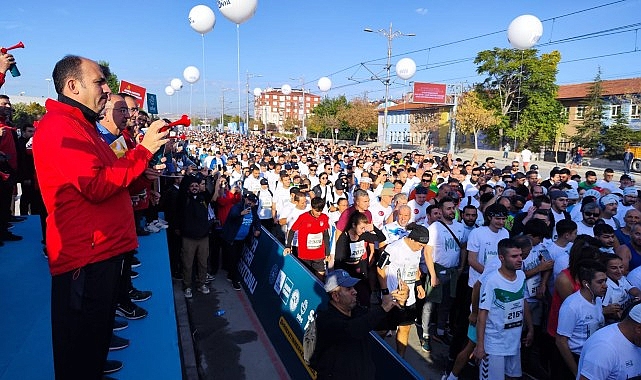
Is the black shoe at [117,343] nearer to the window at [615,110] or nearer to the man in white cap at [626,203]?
the man in white cap at [626,203]

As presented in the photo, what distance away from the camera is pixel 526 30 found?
400 inches

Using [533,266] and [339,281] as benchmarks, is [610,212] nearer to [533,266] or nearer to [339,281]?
[533,266]

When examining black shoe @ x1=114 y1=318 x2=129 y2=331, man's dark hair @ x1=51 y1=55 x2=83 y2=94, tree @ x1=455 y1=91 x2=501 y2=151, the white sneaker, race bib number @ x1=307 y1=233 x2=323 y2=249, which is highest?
tree @ x1=455 y1=91 x2=501 y2=151

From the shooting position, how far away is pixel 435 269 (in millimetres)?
5293

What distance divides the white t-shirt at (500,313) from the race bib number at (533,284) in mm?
948

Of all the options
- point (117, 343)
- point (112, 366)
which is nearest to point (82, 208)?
point (112, 366)

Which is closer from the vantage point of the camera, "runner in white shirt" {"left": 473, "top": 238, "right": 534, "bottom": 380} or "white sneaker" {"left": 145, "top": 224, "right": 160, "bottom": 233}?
"runner in white shirt" {"left": 473, "top": 238, "right": 534, "bottom": 380}

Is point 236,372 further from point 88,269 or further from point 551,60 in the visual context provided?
point 551,60

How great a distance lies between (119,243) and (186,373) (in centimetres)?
303

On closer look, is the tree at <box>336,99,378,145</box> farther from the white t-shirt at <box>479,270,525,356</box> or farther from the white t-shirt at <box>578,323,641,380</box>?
the white t-shirt at <box>578,323,641,380</box>

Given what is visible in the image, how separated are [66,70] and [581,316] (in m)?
3.90

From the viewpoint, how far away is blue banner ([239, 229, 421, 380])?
3117 mm

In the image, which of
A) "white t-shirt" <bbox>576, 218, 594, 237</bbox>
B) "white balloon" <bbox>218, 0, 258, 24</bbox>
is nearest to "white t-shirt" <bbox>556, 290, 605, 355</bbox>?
"white t-shirt" <bbox>576, 218, 594, 237</bbox>

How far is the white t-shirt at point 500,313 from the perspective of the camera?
3660 millimetres
